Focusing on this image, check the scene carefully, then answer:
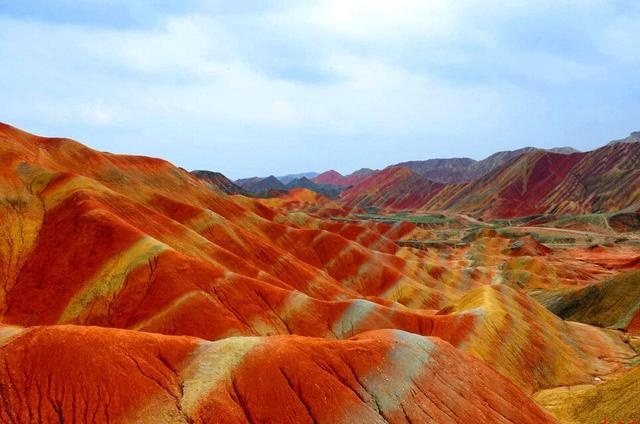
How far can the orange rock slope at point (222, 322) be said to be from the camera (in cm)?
3009

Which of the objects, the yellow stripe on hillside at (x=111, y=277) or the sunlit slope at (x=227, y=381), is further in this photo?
the yellow stripe on hillside at (x=111, y=277)

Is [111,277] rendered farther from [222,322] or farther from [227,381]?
[227,381]

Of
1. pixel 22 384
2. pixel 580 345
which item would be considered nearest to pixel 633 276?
pixel 580 345

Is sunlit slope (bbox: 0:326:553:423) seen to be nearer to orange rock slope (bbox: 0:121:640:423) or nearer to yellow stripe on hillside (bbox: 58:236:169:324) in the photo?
orange rock slope (bbox: 0:121:640:423)

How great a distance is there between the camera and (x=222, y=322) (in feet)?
174

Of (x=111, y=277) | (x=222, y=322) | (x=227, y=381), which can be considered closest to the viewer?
(x=227, y=381)

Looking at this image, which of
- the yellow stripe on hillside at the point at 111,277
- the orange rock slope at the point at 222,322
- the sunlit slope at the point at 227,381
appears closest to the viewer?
the sunlit slope at the point at 227,381

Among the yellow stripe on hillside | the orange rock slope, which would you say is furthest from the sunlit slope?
the yellow stripe on hillside

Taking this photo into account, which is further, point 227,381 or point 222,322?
point 222,322

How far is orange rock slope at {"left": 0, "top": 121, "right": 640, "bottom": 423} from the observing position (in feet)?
98.7

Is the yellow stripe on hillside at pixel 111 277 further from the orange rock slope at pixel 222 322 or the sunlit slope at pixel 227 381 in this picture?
the sunlit slope at pixel 227 381

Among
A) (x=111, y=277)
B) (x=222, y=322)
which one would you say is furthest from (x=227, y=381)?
(x=111, y=277)

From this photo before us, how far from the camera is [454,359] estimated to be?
126 ft

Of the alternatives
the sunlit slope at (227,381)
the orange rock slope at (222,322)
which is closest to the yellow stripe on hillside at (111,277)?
the orange rock slope at (222,322)
